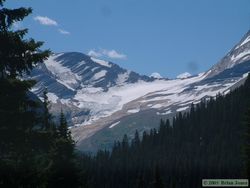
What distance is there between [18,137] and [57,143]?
55.1 ft

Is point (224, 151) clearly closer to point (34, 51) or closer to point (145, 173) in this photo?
point (145, 173)

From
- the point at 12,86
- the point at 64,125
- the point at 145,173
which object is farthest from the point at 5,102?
the point at 145,173

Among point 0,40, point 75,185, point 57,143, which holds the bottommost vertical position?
point 75,185

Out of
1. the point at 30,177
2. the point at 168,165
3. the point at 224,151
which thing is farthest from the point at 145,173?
the point at 30,177

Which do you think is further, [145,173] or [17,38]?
[145,173]

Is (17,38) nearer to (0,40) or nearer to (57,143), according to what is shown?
(0,40)

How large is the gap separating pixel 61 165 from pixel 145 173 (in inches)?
5418

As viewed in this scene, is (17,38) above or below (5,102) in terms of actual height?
above

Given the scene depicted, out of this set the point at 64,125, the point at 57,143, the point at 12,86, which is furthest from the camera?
the point at 64,125

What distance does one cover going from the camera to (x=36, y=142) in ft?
67.3

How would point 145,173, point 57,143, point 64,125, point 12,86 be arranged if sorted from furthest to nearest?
1. point 145,173
2. point 64,125
3. point 57,143
4. point 12,86

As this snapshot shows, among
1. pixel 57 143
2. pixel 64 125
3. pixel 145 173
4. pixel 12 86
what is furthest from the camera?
pixel 145 173

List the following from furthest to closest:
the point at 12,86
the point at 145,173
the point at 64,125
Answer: the point at 145,173, the point at 64,125, the point at 12,86

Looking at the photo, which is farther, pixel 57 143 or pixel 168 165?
pixel 168 165
